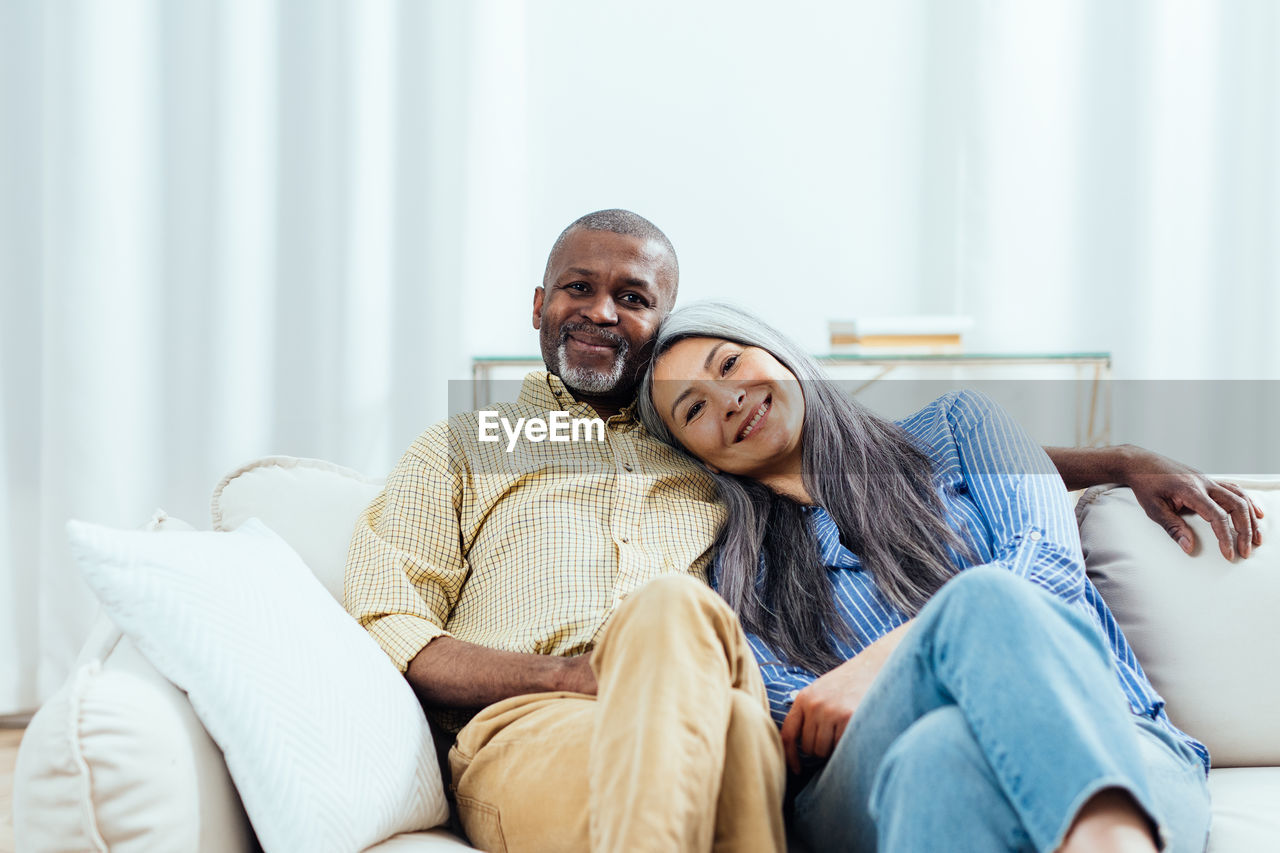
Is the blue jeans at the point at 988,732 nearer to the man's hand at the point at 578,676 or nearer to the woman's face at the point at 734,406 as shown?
the man's hand at the point at 578,676

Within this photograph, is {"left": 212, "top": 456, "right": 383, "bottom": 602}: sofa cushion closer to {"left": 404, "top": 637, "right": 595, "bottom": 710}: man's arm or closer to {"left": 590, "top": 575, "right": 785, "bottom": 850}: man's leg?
{"left": 404, "top": 637, "right": 595, "bottom": 710}: man's arm

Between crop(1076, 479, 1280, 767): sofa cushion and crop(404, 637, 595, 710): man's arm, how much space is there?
77 centimetres

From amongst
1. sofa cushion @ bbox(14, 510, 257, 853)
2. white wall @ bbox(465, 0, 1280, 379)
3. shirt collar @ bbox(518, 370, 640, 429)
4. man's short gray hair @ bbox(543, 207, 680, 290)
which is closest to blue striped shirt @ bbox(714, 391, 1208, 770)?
shirt collar @ bbox(518, 370, 640, 429)

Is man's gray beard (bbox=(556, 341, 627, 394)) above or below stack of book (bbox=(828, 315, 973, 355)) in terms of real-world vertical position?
below

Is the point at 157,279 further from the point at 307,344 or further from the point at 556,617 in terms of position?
the point at 556,617

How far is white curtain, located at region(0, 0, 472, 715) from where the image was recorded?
238cm

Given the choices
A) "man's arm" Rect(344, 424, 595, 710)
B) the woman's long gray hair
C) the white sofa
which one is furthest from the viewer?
the woman's long gray hair

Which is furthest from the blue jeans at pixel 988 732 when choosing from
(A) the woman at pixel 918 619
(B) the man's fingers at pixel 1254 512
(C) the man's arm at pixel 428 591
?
(B) the man's fingers at pixel 1254 512

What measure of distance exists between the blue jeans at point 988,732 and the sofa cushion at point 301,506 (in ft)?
2.57

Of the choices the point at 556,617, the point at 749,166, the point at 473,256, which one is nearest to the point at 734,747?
the point at 556,617

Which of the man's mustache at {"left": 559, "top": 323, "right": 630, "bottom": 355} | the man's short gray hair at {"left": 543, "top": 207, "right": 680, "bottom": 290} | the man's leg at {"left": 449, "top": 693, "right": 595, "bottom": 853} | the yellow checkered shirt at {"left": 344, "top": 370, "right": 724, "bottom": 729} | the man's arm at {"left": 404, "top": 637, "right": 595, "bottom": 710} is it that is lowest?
the man's leg at {"left": 449, "top": 693, "right": 595, "bottom": 853}

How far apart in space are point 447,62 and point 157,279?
0.89m

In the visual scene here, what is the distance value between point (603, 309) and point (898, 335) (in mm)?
910

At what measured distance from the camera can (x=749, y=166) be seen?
2623 mm
